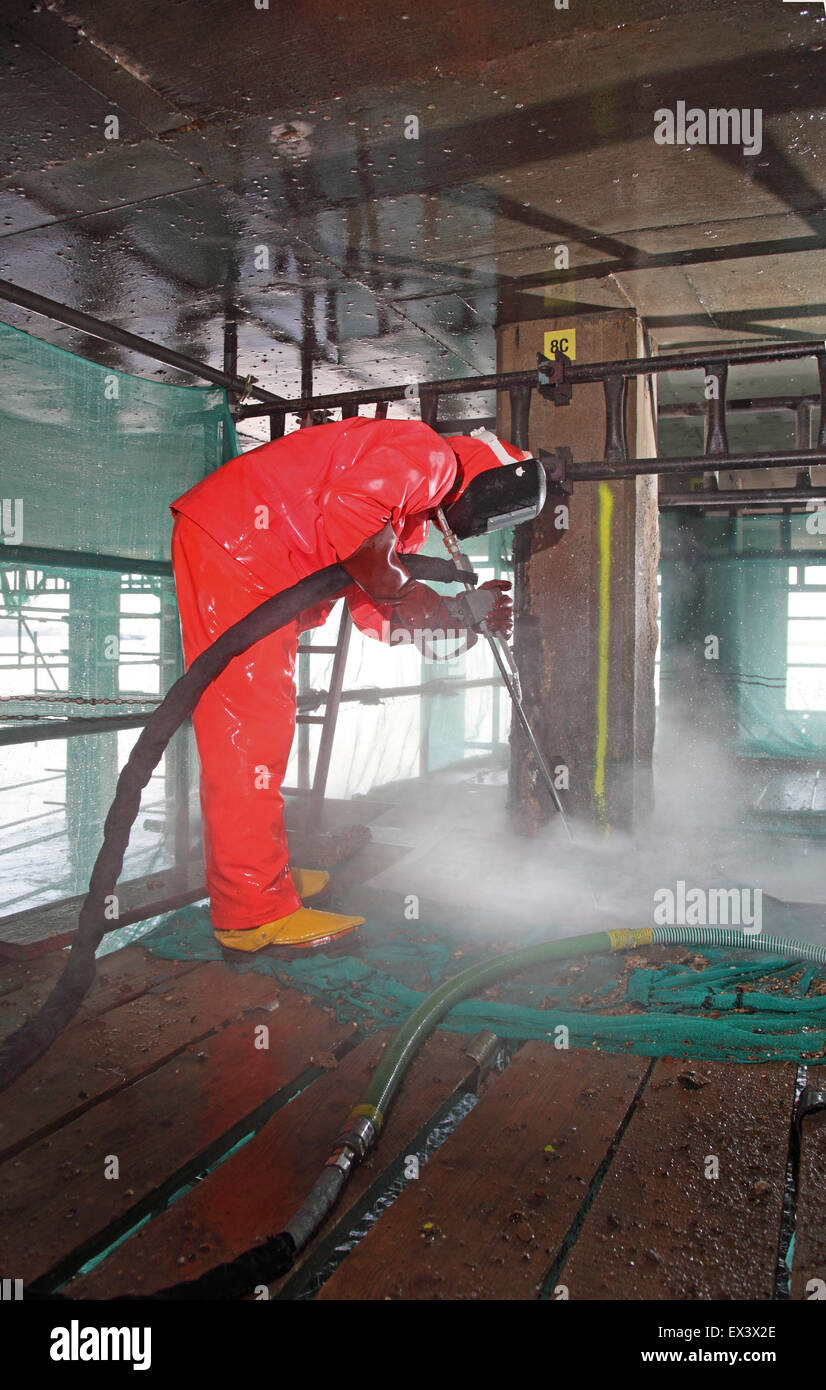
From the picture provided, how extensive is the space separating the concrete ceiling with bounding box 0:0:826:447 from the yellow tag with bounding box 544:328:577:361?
121mm

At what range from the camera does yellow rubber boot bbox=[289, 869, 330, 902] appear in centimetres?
323

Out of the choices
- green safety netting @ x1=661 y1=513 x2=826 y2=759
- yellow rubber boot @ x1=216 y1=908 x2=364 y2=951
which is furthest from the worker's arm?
green safety netting @ x1=661 y1=513 x2=826 y2=759

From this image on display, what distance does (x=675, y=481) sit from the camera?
24.8 ft

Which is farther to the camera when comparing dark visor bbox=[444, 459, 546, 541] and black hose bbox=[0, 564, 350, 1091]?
dark visor bbox=[444, 459, 546, 541]

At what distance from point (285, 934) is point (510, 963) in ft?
2.47

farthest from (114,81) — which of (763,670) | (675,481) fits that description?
(763,670)

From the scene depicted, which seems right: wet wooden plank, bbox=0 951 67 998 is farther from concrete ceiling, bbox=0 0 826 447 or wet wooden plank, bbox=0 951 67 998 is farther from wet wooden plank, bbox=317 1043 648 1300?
concrete ceiling, bbox=0 0 826 447

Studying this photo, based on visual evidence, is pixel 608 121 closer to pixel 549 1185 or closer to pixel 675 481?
pixel 549 1185

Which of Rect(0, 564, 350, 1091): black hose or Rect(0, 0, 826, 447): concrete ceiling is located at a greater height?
Rect(0, 0, 826, 447): concrete ceiling

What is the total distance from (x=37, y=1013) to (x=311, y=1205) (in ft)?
4.00

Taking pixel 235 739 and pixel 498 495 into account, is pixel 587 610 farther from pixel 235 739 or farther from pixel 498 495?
A: pixel 235 739

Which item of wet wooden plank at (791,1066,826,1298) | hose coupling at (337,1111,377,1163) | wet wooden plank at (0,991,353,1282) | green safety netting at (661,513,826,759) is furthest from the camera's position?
green safety netting at (661,513,826,759)

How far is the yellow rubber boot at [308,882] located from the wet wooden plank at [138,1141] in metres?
0.84

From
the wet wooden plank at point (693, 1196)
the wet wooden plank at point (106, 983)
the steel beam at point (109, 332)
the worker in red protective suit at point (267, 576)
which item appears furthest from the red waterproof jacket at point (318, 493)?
the wet wooden plank at point (693, 1196)
